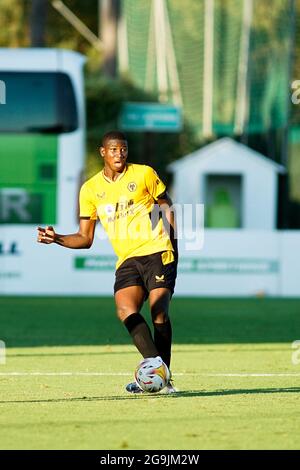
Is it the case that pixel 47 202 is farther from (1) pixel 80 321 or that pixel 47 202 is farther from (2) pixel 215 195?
(2) pixel 215 195

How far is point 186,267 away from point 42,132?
22.4 ft

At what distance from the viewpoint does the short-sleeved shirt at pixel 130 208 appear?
34.3 ft

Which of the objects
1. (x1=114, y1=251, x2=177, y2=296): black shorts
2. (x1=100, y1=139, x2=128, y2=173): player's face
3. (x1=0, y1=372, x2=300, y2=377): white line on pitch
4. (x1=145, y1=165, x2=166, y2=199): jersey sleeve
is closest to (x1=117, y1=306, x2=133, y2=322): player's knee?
(x1=114, y1=251, x2=177, y2=296): black shorts

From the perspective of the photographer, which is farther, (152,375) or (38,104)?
(38,104)

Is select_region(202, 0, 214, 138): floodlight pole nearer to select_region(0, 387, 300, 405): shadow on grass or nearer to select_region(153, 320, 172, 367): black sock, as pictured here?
select_region(0, 387, 300, 405): shadow on grass

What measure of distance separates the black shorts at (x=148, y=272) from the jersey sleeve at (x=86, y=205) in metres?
0.45

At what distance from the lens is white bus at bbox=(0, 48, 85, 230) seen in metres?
28.9

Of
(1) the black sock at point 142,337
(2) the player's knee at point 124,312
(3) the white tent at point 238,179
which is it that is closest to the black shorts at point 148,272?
(2) the player's knee at point 124,312

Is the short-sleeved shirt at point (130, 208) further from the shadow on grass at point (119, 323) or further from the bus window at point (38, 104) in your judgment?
the bus window at point (38, 104)

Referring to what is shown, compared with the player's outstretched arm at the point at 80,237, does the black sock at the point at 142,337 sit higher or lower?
lower

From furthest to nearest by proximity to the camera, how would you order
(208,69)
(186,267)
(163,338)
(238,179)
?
(208,69), (238,179), (186,267), (163,338)

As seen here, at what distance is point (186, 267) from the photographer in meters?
24.4

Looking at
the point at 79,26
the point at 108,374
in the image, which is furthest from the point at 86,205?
the point at 79,26

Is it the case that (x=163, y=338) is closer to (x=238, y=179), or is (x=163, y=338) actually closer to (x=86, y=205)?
(x=86, y=205)
